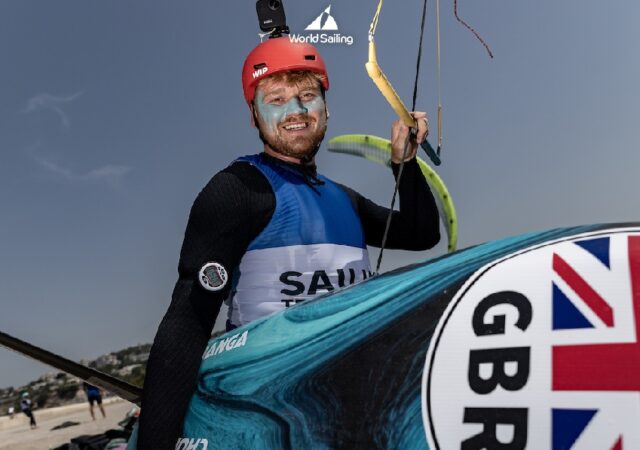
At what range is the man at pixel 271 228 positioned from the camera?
77.5 inches

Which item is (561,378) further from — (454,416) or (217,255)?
(217,255)

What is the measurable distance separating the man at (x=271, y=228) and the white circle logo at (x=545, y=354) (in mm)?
833

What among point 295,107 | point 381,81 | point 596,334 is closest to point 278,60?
point 295,107

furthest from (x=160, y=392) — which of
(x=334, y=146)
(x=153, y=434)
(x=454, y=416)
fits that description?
(x=334, y=146)

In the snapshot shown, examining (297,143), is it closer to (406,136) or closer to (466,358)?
(406,136)

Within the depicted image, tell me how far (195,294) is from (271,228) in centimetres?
35

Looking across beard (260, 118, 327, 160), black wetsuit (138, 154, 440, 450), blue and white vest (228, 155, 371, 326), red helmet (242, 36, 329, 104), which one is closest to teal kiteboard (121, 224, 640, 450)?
black wetsuit (138, 154, 440, 450)

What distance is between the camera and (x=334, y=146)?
3115 millimetres

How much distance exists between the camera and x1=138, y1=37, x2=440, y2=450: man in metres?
1.97

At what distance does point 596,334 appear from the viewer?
123cm

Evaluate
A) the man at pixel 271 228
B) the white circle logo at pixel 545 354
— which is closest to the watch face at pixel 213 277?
the man at pixel 271 228

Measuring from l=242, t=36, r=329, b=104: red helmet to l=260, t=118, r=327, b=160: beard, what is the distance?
0.67ft

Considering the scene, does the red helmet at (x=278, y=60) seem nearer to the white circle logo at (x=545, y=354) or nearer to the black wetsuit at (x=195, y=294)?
the black wetsuit at (x=195, y=294)

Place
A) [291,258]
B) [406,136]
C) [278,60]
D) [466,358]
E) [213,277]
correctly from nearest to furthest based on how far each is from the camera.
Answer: [466,358] → [213,277] → [291,258] → [278,60] → [406,136]
